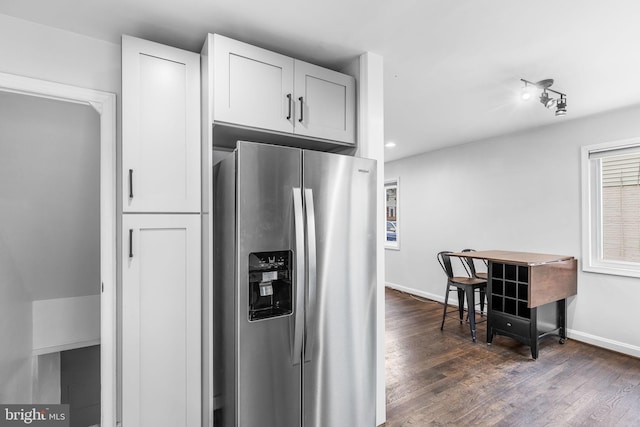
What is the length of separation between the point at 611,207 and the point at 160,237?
442 cm

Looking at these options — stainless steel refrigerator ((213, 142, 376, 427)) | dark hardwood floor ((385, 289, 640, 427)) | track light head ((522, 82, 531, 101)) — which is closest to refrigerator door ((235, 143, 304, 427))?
stainless steel refrigerator ((213, 142, 376, 427))

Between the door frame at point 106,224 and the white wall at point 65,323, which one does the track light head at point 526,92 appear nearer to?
the door frame at point 106,224

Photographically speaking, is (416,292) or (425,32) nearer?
(425,32)

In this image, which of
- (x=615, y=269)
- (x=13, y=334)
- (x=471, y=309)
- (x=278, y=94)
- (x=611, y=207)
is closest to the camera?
(x=278, y=94)

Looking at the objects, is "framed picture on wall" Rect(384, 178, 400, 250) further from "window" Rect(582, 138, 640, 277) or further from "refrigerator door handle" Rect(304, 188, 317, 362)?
"refrigerator door handle" Rect(304, 188, 317, 362)

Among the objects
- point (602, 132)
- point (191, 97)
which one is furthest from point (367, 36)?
point (602, 132)

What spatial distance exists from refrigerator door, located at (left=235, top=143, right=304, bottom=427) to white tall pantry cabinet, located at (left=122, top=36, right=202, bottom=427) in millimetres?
473

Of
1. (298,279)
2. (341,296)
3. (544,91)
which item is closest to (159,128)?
(298,279)

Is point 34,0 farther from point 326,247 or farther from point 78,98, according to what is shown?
point 326,247

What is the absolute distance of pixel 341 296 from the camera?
1930mm

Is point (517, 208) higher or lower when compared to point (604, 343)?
higher

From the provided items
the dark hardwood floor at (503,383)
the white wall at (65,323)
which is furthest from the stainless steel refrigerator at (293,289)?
the white wall at (65,323)

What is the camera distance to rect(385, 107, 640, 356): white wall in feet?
11.4

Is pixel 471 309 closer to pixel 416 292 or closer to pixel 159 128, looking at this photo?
pixel 416 292
